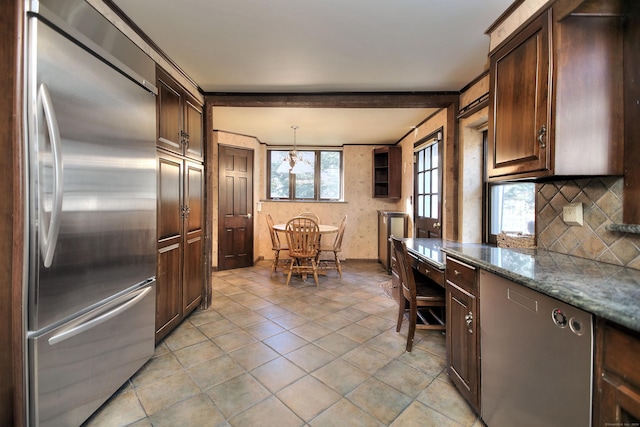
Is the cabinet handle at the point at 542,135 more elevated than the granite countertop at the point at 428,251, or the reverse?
the cabinet handle at the point at 542,135

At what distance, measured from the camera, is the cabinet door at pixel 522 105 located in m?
1.28

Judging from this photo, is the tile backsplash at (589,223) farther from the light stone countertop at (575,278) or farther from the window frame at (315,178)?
the window frame at (315,178)

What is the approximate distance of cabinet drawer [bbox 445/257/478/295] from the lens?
4.70 feet

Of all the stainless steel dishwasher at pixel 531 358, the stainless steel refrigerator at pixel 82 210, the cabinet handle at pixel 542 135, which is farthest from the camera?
the cabinet handle at pixel 542 135

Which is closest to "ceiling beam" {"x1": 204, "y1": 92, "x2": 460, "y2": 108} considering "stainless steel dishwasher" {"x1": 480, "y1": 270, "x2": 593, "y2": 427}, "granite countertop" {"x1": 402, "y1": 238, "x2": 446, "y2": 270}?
"granite countertop" {"x1": 402, "y1": 238, "x2": 446, "y2": 270}

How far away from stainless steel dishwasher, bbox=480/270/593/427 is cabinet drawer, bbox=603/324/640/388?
1.7 inches

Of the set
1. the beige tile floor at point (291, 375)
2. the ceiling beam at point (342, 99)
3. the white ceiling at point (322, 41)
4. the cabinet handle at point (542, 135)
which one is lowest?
the beige tile floor at point (291, 375)

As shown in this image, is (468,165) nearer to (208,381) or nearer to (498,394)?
(498,394)

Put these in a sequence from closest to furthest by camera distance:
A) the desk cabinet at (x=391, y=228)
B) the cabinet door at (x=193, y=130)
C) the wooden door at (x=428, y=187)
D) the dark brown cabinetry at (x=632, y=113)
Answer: the dark brown cabinetry at (x=632, y=113)
the cabinet door at (x=193, y=130)
the wooden door at (x=428, y=187)
the desk cabinet at (x=391, y=228)

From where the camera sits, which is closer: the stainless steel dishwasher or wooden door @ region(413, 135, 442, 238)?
the stainless steel dishwasher

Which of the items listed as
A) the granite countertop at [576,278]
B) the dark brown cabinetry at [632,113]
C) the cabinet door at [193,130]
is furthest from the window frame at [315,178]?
the dark brown cabinetry at [632,113]

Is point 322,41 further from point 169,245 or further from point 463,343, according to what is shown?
point 463,343

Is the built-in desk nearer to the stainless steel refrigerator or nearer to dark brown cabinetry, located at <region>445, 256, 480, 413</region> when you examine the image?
dark brown cabinetry, located at <region>445, 256, 480, 413</region>

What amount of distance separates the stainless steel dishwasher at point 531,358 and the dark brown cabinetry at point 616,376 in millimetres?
27
